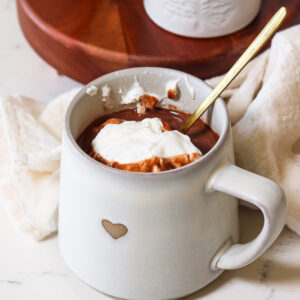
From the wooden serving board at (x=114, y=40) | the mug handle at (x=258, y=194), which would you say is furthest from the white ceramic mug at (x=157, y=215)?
the wooden serving board at (x=114, y=40)

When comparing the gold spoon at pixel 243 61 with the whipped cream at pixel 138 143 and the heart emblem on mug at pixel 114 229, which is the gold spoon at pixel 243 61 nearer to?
the whipped cream at pixel 138 143

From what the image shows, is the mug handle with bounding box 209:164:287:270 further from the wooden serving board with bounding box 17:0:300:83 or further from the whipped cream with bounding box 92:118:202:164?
the wooden serving board with bounding box 17:0:300:83

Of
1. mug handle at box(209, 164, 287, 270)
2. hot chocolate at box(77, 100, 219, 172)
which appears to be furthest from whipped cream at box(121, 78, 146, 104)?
mug handle at box(209, 164, 287, 270)

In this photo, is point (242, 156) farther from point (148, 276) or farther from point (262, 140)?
point (148, 276)

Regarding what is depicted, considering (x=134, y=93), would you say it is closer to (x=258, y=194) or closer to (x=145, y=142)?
(x=145, y=142)

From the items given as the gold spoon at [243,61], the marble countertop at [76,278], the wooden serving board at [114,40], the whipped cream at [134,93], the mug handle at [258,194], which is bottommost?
the marble countertop at [76,278]

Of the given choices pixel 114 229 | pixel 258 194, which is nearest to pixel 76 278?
pixel 114 229
